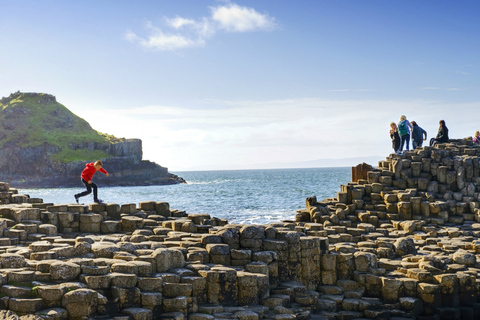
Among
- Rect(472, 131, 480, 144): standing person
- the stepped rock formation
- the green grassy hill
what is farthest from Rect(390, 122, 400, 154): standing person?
the green grassy hill

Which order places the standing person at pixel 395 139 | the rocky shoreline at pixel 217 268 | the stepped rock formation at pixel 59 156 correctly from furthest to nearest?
the stepped rock formation at pixel 59 156 → the standing person at pixel 395 139 → the rocky shoreline at pixel 217 268

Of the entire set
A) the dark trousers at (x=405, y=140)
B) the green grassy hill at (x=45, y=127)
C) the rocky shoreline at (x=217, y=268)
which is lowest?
the rocky shoreline at (x=217, y=268)

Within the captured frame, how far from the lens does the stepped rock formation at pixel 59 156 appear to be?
121188 millimetres

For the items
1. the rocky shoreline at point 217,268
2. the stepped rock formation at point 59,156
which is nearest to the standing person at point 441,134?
the rocky shoreline at point 217,268

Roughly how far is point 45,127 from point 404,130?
126500mm

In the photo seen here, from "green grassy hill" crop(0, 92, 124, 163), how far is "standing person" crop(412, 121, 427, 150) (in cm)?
10499

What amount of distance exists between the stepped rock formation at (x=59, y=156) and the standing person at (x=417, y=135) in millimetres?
98742

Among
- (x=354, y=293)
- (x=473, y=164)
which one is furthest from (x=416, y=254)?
(x=473, y=164)

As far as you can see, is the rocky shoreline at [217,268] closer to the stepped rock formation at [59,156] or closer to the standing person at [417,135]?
the standing person at [417,135]

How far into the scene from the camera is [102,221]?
65.1 feet

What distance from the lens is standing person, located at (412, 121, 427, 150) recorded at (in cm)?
3062

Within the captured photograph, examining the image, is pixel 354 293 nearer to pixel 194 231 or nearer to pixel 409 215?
pixel 194 231

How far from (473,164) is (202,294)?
2002 cm

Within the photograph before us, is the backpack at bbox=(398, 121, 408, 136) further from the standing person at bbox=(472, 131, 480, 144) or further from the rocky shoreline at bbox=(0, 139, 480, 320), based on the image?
the rocky shoreline at bbox=(0, 139, 480, 320)
